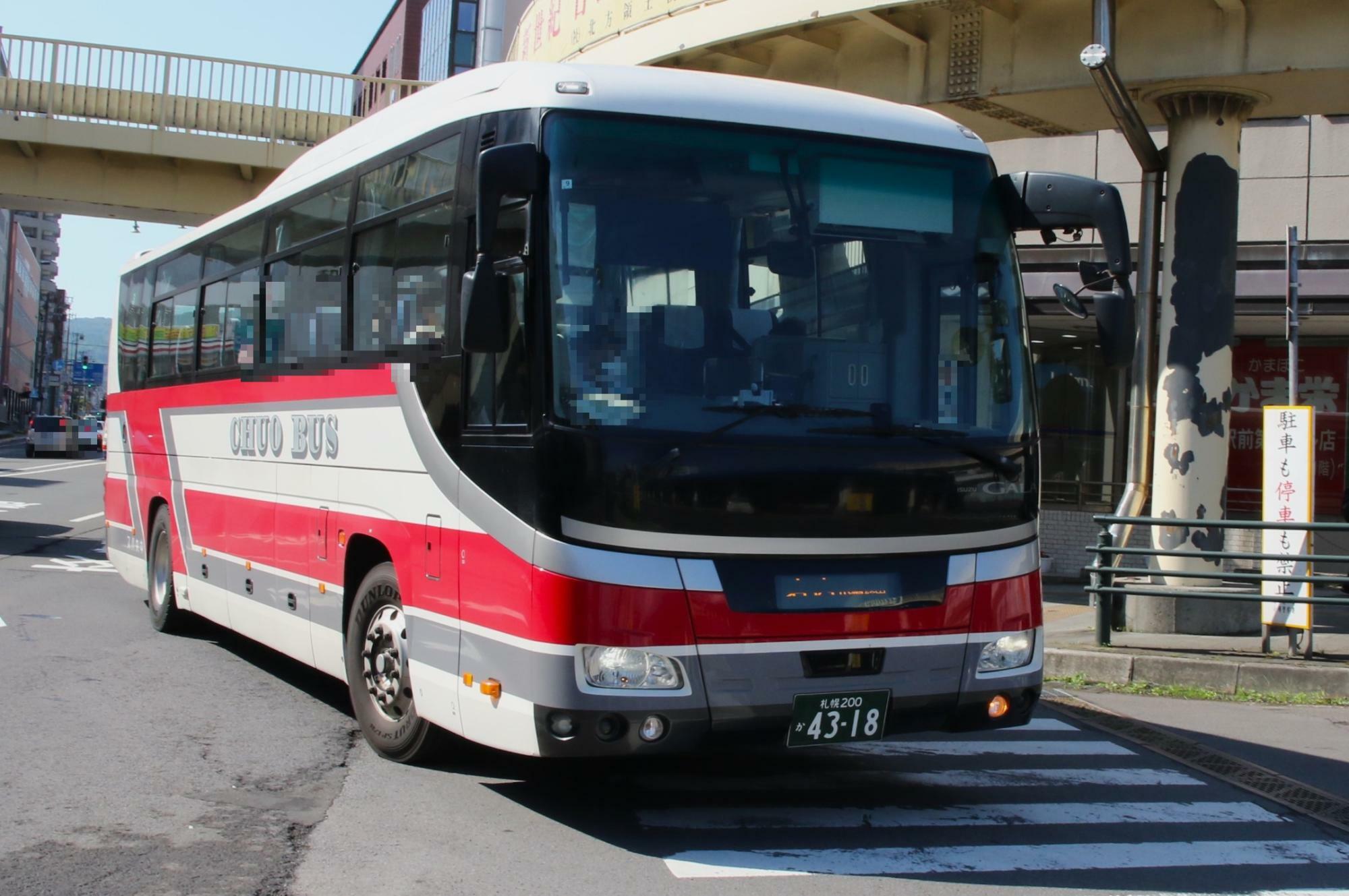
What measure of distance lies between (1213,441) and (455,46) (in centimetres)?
4999

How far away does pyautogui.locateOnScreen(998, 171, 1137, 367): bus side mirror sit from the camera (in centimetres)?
642

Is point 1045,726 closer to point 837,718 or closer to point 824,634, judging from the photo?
point 837,718

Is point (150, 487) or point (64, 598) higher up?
point (150, 487)

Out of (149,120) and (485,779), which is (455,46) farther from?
(485,779)

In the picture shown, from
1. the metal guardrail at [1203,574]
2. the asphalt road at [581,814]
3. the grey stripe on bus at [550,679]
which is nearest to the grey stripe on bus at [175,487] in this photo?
the asphalt road at [581,814]

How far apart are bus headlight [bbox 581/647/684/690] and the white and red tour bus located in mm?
11

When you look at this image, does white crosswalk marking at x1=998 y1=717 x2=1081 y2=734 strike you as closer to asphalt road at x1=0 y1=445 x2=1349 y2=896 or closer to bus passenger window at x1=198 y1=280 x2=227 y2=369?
asphalt road at x1=0 y1=445 x2=1349 y2=896

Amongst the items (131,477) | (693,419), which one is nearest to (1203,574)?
(693,419)

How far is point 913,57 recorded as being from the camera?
50.8 ft

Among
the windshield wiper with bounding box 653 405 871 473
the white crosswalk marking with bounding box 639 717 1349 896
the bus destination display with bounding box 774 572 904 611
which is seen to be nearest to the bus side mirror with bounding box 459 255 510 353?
the windshield wiper with bounding box 653 405 871 473

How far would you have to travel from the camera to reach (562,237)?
5.68m

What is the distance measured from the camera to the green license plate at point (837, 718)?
19.0 feet

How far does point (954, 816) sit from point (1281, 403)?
17.8 meters

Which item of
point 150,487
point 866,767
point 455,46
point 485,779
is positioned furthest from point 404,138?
point 455,46
